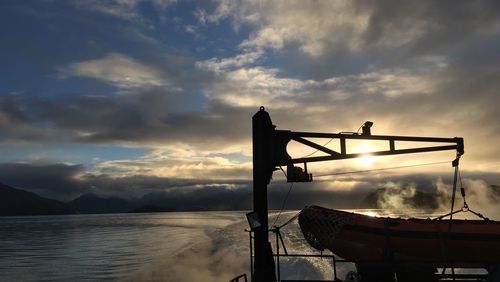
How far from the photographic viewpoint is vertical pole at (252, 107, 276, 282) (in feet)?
35.9

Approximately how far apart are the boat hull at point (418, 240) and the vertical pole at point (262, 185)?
2931 millimetres

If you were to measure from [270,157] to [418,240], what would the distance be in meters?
5.33

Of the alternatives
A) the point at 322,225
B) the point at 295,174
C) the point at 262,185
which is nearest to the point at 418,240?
the point at 322,225

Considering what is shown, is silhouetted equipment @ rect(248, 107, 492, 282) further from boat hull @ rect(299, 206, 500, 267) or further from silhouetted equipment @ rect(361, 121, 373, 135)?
boat hull @ rect(299, 206, 500, 267)

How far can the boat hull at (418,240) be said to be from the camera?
473 inches

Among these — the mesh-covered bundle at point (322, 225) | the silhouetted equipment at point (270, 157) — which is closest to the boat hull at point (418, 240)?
the mesh-covered bundle at point (322, 225)

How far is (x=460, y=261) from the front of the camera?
11.7 meters

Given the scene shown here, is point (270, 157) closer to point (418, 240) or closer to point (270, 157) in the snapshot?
point (270, 157)

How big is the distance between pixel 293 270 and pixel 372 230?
19.7 metres

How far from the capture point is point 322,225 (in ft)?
44.1

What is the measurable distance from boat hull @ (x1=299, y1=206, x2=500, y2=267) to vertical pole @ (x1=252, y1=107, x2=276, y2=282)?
2.93 meters

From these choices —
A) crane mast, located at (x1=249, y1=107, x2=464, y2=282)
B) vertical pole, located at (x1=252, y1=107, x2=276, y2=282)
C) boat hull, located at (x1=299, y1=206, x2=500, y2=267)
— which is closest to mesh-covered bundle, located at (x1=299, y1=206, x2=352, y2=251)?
boat hull, located at (x1=299, y1=206, x2=500, y2=267)

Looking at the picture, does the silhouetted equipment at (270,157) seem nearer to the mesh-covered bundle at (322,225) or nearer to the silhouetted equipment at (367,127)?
the silhouetted equipment at (367,127)

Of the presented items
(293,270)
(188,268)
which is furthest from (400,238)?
(188,268)
